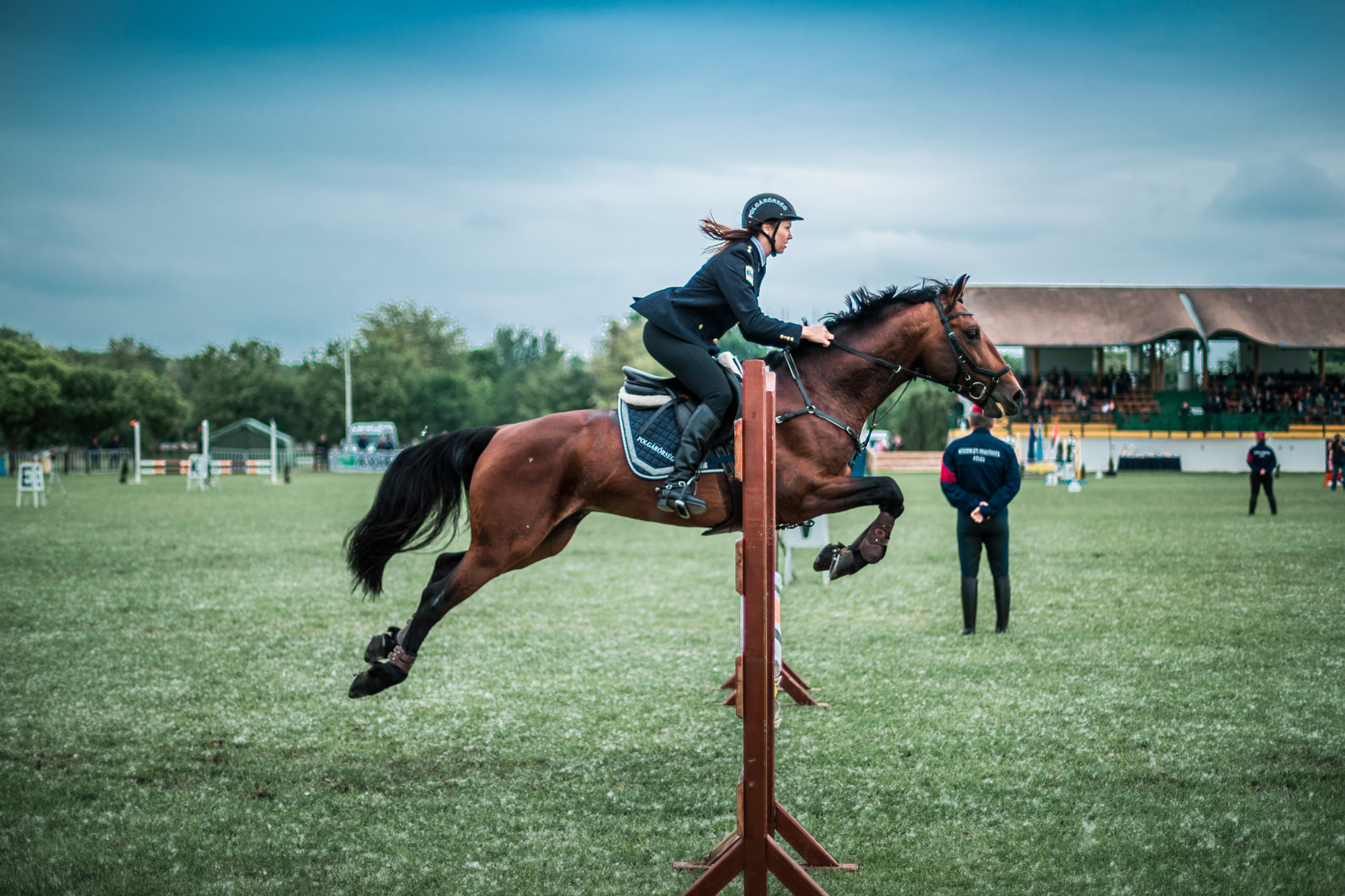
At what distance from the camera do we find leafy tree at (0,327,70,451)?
56.2 meters

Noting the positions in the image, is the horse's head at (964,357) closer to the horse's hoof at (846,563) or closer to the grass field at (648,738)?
the horse's hoof at (846,563)

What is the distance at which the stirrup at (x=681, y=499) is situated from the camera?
5.33m

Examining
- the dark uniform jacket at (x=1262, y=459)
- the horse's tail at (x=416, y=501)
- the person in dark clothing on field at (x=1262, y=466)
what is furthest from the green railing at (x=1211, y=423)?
the horse's tail at (x=416, y=501)

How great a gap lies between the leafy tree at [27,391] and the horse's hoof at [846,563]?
209ft

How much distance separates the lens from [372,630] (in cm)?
1020

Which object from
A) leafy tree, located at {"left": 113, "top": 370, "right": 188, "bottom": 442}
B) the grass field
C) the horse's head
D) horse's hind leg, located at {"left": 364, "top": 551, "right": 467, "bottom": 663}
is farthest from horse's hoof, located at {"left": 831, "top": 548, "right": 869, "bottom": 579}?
leafy tree, located at {"left": 113, "top": 370, "right": 188, "bottom": 442}

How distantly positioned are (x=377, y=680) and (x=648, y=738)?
1854 mm

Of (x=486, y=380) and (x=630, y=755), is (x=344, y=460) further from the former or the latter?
(x=630, y=755)

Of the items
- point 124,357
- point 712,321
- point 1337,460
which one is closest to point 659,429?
point 712,321

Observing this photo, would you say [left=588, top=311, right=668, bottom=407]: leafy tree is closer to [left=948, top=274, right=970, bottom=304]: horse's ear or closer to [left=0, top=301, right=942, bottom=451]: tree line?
[left=0, top=301, right=942, bottom=451]: tree line

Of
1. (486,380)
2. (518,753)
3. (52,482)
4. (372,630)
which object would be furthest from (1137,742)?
(486,380)

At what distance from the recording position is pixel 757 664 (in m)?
3.87

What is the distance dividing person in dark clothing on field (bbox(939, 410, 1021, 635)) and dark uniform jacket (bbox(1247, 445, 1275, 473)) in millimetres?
14599

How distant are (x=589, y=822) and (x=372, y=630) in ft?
19.5
